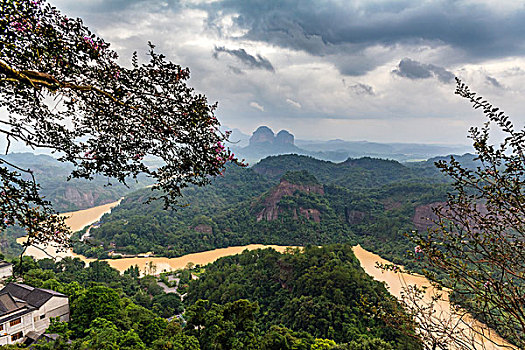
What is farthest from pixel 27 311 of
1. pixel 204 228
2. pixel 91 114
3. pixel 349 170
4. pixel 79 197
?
pixel 349 170

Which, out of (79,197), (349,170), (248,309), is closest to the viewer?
(248,309)

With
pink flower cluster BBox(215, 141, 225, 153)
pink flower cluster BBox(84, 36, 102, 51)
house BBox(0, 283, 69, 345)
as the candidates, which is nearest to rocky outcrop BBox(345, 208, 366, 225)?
house BBox(0, 283, 69, 345)

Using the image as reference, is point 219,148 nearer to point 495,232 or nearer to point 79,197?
point 495,232

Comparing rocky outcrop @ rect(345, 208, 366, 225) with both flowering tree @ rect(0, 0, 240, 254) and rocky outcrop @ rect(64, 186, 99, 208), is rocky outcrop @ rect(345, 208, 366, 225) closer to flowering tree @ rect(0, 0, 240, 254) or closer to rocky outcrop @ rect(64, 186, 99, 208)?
flowering tree @ rect(0, 0, 240, 254)

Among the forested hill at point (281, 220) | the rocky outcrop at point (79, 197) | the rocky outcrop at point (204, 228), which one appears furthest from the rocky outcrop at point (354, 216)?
the rocky outcrop at point (79, 197)

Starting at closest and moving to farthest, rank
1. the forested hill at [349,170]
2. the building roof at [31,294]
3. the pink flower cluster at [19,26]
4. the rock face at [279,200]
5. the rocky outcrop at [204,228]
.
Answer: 1. the pink flower cluster at [19,26]
2. the building roof at [31,294]
3. the rocky outcrop at [204,228]
4. the rock face at [279,200]
5. the forested hill at [349,170]

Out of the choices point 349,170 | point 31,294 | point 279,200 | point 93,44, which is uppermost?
point 93,44

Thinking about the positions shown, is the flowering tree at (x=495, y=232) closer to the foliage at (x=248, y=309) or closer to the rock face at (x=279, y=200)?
the foliage at (x=248, y=309)
